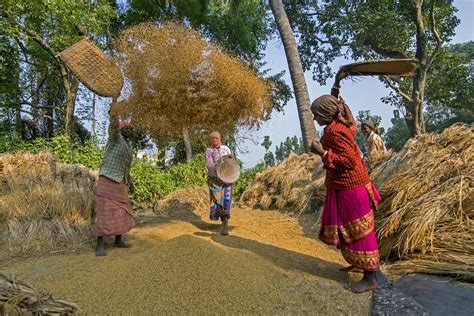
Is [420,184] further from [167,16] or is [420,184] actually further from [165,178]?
[167,16]

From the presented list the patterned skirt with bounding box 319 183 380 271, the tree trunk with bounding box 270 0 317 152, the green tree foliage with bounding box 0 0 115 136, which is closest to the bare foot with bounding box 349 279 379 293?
the patterned skirt with bounding box 319 183 380 271

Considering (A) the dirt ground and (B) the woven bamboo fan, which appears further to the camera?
(B) the woven bamboo fan

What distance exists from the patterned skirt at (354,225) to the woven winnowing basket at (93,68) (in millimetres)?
2553

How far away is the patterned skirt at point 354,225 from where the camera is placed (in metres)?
2.80

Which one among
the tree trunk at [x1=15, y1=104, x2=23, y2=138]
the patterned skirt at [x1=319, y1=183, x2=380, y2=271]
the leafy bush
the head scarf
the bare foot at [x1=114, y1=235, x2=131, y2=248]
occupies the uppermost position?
the tree trunk at [x1=15, y1=104, x2=23, y2=138]

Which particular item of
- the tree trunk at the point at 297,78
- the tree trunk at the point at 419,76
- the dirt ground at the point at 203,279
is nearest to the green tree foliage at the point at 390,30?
the tree trunk at the point at 419,76

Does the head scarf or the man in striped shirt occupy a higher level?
the head scarf

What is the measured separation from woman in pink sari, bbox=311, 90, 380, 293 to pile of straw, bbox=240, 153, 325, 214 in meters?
2.75

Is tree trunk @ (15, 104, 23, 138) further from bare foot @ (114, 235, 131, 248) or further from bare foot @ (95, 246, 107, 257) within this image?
bare foot @ (95, 246, 107, 257)

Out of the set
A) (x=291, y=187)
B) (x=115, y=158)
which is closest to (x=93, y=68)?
(x=115, y=158)

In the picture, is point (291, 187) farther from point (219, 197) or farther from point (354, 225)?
point (354, 225)

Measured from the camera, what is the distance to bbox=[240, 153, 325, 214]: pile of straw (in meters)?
5.85

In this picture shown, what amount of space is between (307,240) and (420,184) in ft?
4.71

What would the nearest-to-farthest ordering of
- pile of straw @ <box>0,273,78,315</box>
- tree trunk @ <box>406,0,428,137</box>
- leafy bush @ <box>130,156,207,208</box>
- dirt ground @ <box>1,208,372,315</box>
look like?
pile of straw @ <box>0,273,78,315</box>
dirt ground @ <box>1,208,372,315</box>
leafy bush @ <box>130,156,207,208</box>
tree trunk @ <box>406,0,428,137</box>
